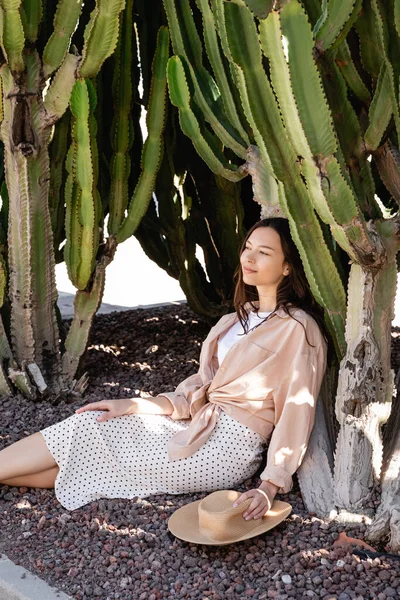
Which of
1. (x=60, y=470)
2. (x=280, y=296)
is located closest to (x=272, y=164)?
(x=280, y=296)

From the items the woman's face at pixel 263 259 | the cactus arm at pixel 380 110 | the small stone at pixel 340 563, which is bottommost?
the small stone at pixel 340 563

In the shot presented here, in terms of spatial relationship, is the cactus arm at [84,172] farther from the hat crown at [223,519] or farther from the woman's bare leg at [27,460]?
the hat crown at [223,519]

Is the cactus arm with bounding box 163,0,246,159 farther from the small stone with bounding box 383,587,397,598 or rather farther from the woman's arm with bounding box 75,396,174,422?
the small stone with bounding box 383,587,397,598

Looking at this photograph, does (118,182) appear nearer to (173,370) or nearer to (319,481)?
(173,370)

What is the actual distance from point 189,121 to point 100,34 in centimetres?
57

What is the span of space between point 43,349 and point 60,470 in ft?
3.88

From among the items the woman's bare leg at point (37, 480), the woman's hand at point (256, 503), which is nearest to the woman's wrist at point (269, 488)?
the woman's hand at point (256, 503)

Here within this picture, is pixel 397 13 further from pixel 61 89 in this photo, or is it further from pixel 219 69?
pixel 61 89

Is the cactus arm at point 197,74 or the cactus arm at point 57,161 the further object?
the cactus arm at point 57,161

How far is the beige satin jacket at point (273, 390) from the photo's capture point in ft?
9.43

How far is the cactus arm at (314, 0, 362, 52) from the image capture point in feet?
8.11

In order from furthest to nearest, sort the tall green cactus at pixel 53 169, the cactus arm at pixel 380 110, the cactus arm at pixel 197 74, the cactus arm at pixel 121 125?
the cactus arm at pixel 121 125 → the tall green cactus at pixel 53 169 → the cactus arm at pixel 197 74 → the cactus arm at pixel 380 110

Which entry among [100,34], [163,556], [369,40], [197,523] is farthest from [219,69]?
[163,556]

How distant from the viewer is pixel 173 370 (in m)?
4.53
